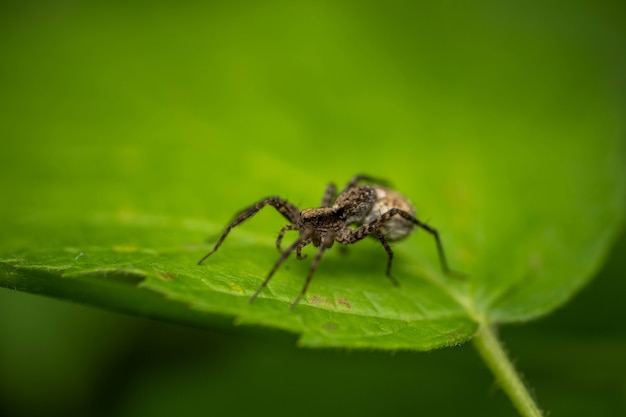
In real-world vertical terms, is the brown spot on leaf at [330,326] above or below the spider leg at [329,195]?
below

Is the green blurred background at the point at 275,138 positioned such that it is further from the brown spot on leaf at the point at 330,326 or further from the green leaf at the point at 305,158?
the brown spot on leaf at the point at 330,326

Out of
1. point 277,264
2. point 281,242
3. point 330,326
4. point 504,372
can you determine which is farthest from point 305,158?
point 504,372

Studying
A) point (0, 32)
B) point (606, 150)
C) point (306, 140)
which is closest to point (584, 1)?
point (606, 150)

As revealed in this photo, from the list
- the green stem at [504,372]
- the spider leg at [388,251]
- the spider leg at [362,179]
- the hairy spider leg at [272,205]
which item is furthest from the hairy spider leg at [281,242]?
the green stem at [504,372]

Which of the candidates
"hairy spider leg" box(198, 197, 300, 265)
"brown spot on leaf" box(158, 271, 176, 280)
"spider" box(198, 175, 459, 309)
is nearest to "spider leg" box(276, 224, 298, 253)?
"spider" box(198, 175, 459, 309)

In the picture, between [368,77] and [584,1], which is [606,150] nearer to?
[368,77]

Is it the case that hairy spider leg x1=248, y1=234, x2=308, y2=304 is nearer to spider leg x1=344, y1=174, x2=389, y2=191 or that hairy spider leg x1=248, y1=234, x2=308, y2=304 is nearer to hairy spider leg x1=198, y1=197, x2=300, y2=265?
hairy spider leg x1=198, y1=197, x2=300, y2=265
